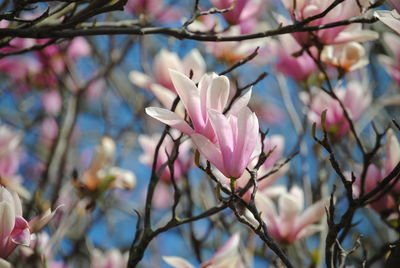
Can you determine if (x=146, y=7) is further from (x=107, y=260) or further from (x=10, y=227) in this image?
(x=10, y=227)

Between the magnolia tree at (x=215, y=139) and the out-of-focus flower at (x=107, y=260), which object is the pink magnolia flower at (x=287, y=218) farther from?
the out-of-focus flower at (x=107, y=260)

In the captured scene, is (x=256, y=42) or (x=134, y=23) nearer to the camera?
(x=134, y=23)

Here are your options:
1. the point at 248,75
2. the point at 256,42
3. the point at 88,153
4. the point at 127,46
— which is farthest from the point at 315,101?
the point at 248,75

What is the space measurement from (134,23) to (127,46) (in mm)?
1131

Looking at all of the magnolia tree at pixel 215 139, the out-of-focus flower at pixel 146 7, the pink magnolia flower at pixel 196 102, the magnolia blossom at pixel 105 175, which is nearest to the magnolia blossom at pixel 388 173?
the magnolia tree at pixel 215 139


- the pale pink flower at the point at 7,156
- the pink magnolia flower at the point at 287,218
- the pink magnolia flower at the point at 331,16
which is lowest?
the pink magnolia flower at the point at 287,218

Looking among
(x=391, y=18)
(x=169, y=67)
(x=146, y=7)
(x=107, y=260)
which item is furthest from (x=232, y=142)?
(x=146, y=7)

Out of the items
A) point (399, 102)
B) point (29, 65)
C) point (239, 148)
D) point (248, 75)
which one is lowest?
point (248, 75)

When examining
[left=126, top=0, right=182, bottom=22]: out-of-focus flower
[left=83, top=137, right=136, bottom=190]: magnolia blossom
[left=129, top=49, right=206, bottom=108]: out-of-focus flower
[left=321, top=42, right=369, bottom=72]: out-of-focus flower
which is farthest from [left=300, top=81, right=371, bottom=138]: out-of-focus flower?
[left=126, top=0, right=182, bottom=22]: out-of-focus flower

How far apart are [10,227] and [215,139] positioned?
0.42 metres

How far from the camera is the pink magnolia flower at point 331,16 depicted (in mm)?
1424

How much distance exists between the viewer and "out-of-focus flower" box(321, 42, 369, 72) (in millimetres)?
1713

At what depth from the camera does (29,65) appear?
109 inches

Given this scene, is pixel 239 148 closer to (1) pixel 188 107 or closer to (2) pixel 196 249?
(1) pixel 188 107
